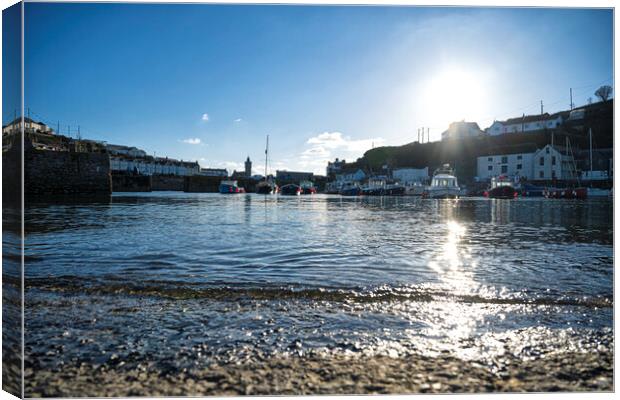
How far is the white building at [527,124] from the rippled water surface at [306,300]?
6605 cm

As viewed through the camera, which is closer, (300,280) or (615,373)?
(615,373)

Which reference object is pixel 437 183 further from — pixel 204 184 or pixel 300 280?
pixel 204 184

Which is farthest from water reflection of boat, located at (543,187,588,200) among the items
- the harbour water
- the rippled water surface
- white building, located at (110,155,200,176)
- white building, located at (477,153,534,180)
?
white building, located at (110,155,200,176)

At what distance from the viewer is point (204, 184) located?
6500 centimetres

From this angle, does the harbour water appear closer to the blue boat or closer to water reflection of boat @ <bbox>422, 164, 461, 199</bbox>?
water reflection of boat @ <bbox>422, 164, 461, 199</bbox>

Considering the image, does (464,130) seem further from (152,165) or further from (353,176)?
(152,165)

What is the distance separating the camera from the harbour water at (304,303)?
183 centimetres

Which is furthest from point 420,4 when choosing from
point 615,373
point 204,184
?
point 204,184

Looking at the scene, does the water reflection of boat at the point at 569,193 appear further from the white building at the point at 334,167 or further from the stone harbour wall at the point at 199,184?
the white building at the point at 334,167

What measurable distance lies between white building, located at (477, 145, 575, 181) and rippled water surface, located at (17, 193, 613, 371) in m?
44.1

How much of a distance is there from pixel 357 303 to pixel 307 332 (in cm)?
68

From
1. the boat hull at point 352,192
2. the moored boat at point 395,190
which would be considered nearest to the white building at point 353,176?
the boat hull at point 352,192

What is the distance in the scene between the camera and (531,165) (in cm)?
4688

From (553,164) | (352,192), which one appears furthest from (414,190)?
(553,164)
